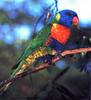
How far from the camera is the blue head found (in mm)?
3160

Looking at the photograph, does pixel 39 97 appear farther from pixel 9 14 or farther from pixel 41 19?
pixel 9 14

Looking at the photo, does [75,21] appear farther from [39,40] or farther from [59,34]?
[39,40]

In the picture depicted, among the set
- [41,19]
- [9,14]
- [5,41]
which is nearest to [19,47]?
[5,41]

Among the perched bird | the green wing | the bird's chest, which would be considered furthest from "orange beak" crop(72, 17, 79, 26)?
the green wing

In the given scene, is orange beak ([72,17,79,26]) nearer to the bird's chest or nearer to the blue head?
the blue head

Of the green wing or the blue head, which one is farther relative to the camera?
the blue head

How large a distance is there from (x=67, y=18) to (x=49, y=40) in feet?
1.07

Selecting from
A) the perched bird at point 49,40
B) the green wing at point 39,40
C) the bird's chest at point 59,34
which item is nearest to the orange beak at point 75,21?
the perched bird at point 49,40

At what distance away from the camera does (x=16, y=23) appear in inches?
246

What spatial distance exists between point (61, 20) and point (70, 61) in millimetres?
606

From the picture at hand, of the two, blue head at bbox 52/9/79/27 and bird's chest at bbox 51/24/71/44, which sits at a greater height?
blue head at bbox 52/9/79/27

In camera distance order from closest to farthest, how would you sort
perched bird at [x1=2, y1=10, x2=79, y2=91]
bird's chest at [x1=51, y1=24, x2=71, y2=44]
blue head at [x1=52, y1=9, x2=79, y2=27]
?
perched bird at [x1=2, y1=10, x2=79, y2=91] → bird's chest at [x1=51, y1=24, x2=71, y2=44] → blue head at [x1=52, y1=9, x2=79, y2=27]

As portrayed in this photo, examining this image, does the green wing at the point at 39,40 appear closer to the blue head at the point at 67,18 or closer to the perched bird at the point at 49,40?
the perched bird at the point at 49,40

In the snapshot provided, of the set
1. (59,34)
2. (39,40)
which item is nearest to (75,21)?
(59,34)
